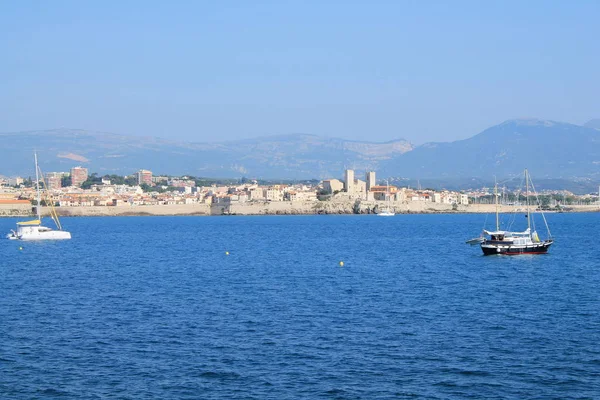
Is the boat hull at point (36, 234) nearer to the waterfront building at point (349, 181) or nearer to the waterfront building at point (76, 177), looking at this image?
the waterfront building at point (349, 181)

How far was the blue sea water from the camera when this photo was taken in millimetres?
15383

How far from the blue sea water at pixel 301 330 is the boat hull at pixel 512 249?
3634 millimetres

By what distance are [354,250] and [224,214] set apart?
3347 inches

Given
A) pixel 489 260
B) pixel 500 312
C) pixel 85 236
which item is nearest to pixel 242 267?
pixel 489 260

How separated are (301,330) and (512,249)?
2393cm

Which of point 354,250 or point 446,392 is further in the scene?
point 354,250

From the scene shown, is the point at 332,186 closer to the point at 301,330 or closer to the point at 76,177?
the point at 76,177

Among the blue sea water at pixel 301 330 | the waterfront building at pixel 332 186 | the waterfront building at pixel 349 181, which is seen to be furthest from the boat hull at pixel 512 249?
the waterfront building at pixel 332 186

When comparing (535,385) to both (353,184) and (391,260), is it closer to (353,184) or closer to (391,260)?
(391,260)

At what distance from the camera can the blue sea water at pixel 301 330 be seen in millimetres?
15383

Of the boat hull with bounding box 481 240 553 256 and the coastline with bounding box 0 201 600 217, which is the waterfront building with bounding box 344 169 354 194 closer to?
the coastline with bounding box 0 201 600 217

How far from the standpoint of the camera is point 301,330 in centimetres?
2022

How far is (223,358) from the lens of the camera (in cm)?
1730

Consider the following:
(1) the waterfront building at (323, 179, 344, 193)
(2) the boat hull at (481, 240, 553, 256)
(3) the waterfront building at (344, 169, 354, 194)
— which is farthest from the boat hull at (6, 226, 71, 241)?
(1) the waterfront building at (323, 179, 344, 193)
